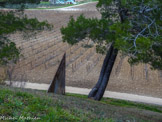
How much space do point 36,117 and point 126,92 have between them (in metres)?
15.8

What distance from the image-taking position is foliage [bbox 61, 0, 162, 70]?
10.4 meters

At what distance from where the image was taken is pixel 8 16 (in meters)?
15.2

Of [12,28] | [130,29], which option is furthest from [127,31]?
[12,28]

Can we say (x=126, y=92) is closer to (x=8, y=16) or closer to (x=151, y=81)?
(x=151, y=81)

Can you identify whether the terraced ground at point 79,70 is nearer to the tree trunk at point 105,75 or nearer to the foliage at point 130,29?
the tree trunk at point 105,75

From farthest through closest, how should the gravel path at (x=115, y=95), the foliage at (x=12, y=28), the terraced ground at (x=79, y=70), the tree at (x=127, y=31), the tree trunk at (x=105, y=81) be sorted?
1. the terraced ground at (x=79, y=70)
2. the gravel path at (x=115, y=95)
3. the tree trunk at (x=105, y=81)
4. the foliage at (x=12, y=28)
5. the tree at (x=127, y=31)

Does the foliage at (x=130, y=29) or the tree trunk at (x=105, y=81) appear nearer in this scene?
the foliage at (x=130, y=29)

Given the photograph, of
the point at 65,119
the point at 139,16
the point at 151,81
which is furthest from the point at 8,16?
the point at 151,81

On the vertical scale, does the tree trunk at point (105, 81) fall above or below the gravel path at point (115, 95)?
above

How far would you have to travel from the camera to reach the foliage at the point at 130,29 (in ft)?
34.1

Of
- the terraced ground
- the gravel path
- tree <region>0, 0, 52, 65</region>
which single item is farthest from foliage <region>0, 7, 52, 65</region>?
the terraced ground

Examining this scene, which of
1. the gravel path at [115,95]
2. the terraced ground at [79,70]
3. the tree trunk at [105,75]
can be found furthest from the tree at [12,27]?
the terraced ground at [79,70]

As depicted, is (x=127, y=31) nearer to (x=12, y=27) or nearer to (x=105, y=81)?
(x=105, y=81)

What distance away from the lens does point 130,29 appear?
1205 cm
